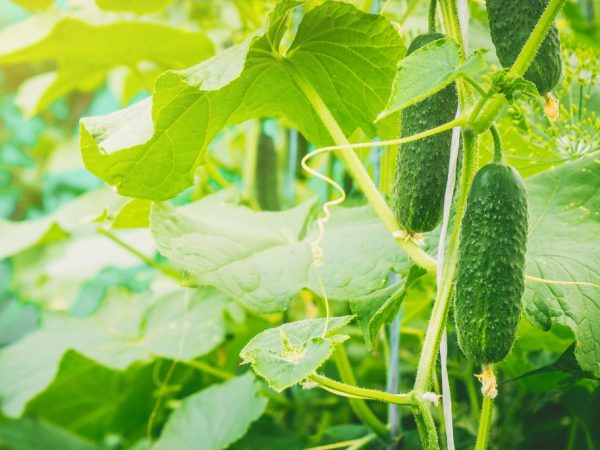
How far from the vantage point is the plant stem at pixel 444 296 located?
633 mm

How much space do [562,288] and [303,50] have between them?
1.44ft

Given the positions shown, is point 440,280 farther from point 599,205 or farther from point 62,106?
point 62,106

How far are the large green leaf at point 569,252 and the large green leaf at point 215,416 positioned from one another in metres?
0.56

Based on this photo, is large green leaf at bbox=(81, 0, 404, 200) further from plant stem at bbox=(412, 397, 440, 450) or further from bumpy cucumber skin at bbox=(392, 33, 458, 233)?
plant stem at bbox=(412, 397, 440, 450)

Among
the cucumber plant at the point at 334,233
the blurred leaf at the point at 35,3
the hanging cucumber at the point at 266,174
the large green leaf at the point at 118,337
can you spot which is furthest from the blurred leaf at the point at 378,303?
the blurred leaf at the point at 35,3

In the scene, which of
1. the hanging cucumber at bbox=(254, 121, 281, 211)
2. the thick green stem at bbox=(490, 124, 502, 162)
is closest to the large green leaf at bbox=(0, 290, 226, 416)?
the hanging cucumber at bbox=(254, 121, 281, 211)

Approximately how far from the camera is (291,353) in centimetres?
57

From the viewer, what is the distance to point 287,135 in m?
1.91

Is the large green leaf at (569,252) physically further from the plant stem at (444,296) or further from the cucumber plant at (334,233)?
the plant stem at (444,296)

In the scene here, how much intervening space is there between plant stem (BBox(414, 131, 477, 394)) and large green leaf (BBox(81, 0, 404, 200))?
0.26 meters

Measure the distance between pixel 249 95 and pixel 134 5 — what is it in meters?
0.76

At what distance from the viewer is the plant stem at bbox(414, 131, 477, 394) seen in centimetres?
63

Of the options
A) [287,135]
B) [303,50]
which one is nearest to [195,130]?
[303,50]

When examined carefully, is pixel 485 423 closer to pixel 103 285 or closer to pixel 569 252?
pixel 569 252
